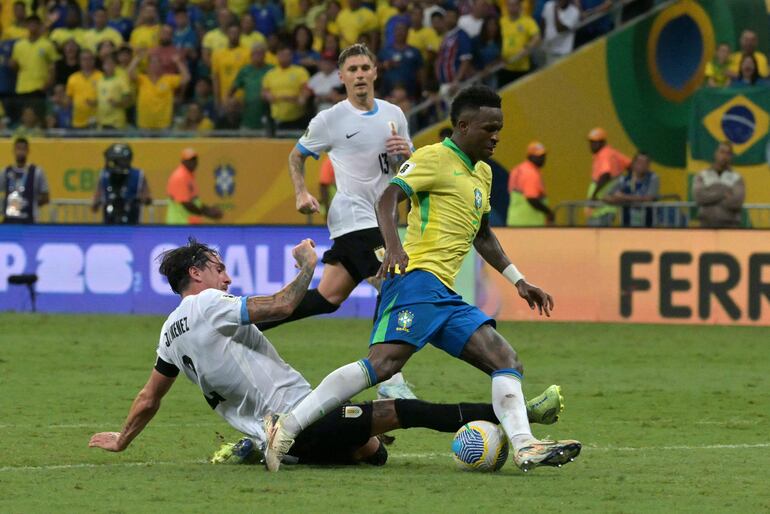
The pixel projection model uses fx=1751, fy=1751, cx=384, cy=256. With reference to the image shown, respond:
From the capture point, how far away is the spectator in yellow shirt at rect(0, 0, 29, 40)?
26.7 metres

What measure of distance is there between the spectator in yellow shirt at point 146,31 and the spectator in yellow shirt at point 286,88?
2.51 meters

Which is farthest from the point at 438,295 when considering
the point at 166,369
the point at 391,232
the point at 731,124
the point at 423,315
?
the point at 731,124

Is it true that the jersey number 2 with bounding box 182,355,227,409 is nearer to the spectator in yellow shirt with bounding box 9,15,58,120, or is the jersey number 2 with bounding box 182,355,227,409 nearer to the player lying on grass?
the player lying on grass

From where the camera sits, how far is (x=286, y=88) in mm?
24125

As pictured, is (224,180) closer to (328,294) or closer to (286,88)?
(286,88)

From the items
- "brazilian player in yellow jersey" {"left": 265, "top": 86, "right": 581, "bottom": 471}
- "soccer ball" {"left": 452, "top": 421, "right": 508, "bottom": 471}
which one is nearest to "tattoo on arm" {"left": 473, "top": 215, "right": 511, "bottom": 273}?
"brazilian player in yellow jersey" {"left": 265, "top": 86, "right": 581, "bottom": 471}

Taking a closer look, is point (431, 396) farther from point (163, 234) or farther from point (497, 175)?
point (497, 175)

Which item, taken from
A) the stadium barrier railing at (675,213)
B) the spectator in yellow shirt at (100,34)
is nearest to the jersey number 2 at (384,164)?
the stadium barrier railing at (675,213)

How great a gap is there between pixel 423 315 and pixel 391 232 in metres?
0.45

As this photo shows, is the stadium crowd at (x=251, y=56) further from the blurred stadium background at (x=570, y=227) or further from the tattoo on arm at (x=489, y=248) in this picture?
the tattoo on arm at (x=489, y=248)

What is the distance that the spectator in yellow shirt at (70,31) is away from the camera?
26.5 metres

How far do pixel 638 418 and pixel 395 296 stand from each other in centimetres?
337

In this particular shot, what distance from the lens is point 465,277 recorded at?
64.7 ft

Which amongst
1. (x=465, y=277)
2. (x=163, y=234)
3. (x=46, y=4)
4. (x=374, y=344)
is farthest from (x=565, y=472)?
(x=46, y=4)
